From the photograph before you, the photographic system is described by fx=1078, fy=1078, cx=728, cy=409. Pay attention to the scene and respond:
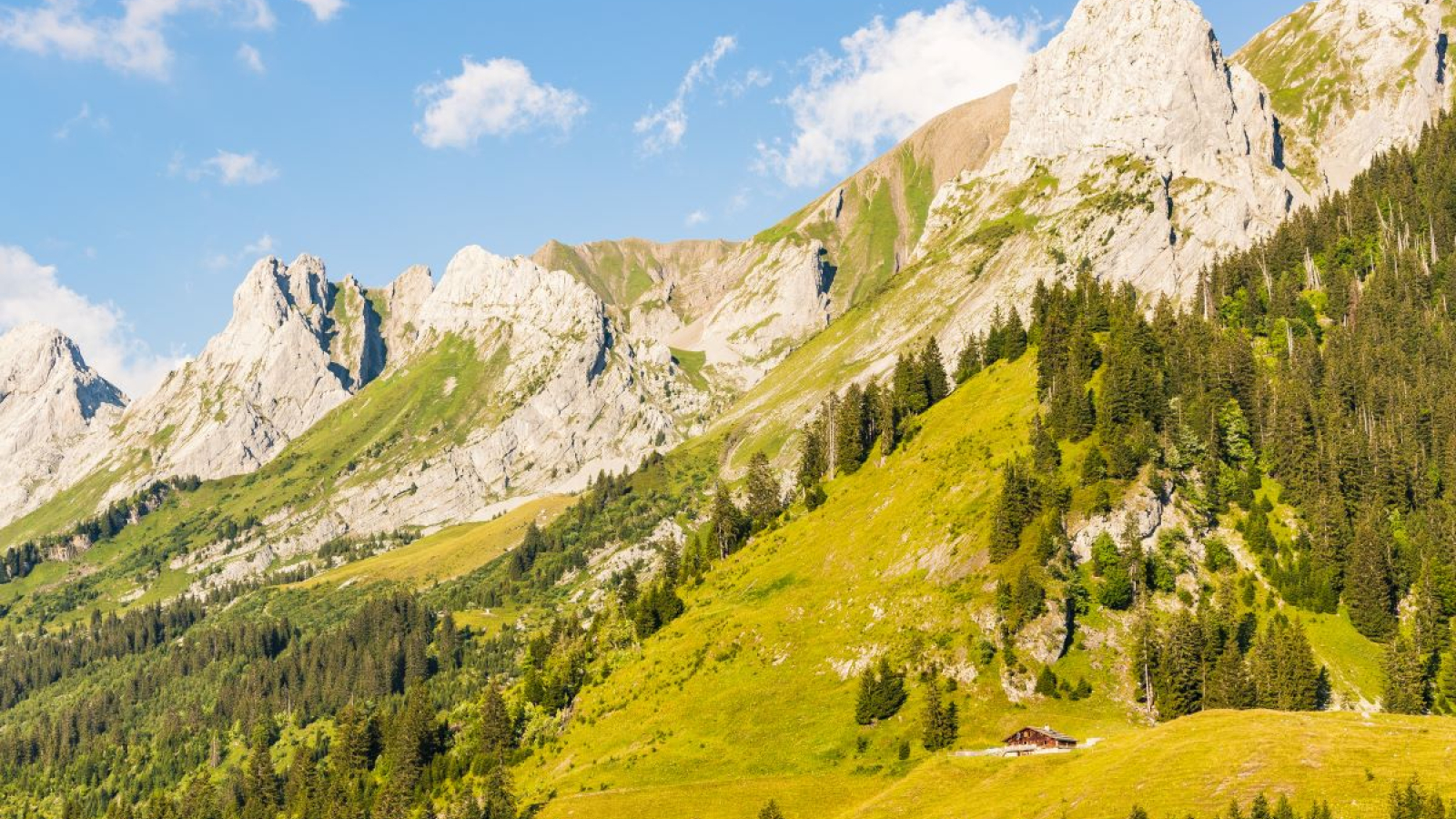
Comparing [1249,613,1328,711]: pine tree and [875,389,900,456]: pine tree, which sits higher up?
[875,389,900,456]: pine tree

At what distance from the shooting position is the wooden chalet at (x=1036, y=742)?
101 metres

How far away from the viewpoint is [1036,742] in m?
102

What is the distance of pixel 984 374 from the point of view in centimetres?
19488

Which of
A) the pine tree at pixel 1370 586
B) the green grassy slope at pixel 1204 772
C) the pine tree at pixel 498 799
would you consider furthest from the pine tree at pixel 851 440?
the green grassy slope at pixel 1204 772

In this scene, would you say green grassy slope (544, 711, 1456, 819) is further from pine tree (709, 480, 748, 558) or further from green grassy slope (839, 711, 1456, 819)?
pine tree (709, 480, 748, 558)

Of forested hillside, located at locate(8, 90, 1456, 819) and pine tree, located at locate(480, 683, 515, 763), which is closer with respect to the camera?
forested hillside, located at locate(8, 90, 1456, 819)

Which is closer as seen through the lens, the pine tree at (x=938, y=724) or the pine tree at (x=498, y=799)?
the pine tree at (x=938, y=724)

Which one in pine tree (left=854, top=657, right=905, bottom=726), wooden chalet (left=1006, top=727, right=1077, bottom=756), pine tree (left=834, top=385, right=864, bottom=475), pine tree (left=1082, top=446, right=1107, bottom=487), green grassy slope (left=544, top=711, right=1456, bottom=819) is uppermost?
pine tree (left=834, top=385, right=864, bottom=475)

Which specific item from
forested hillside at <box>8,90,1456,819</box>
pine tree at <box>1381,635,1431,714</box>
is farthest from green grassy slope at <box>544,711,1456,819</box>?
pine tree at <box>1381,635,1431,714</box>

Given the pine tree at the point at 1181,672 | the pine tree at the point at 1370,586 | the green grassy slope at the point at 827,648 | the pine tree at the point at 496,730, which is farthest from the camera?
the pine tree at the point at 496,730

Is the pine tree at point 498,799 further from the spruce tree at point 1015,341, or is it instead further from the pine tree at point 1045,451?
the spruce tree at point 1015,341

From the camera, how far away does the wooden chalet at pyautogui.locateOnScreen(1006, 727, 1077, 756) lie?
10075cm

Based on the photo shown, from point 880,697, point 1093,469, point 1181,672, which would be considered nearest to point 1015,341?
point 1093,469

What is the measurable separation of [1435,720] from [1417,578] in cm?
4021
